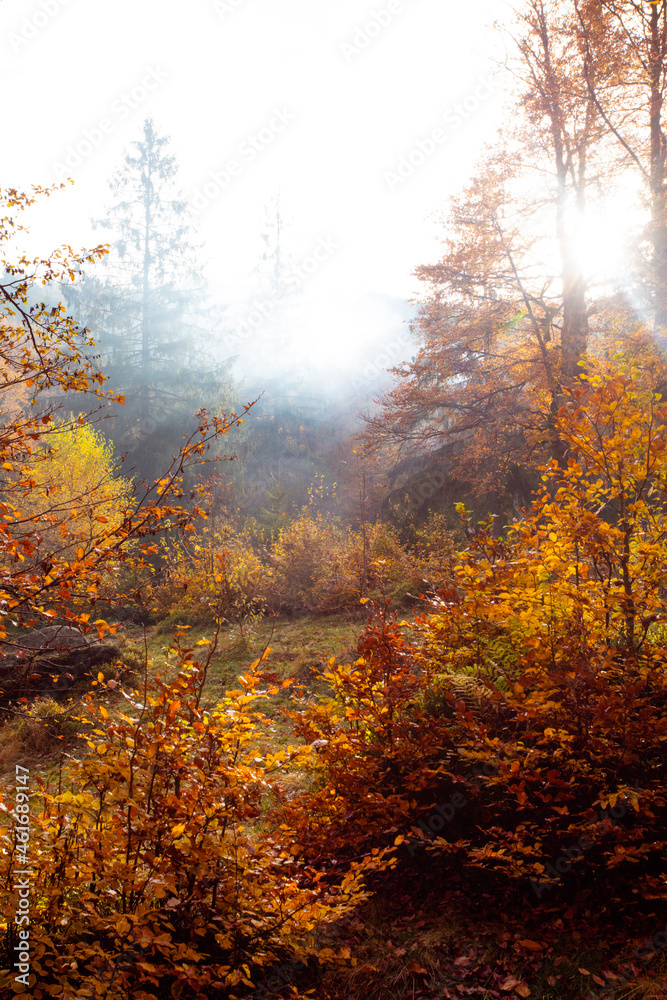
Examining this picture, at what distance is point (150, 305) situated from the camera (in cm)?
2166

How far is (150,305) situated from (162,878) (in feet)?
74.7

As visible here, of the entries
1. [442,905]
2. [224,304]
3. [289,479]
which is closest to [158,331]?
[224,304]

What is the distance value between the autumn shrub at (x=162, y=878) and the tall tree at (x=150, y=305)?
63.9 ft

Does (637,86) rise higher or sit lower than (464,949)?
higher

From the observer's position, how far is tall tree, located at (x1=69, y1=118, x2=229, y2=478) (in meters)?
21.1

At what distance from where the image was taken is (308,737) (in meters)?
3.01

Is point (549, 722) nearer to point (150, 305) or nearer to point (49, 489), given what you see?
point (49, 489)

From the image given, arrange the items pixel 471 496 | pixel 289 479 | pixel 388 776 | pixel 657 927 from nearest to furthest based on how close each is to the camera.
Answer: pixel 657 927 → pixel 388 776 → pixel 471 496 → pixel 289 479

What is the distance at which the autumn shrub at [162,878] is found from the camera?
1866 millimetres

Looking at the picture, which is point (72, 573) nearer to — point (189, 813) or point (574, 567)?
point (189, 813)

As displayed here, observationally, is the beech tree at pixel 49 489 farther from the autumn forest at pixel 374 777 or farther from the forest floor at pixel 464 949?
the forest floor at pixel 464 949

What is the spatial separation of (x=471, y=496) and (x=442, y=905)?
13091 mm

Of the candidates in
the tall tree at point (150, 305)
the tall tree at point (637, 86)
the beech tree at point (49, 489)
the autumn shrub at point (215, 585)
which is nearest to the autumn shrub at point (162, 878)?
the beech tree at point (49, 489)

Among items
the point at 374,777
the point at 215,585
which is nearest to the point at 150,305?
the point at 215,585
